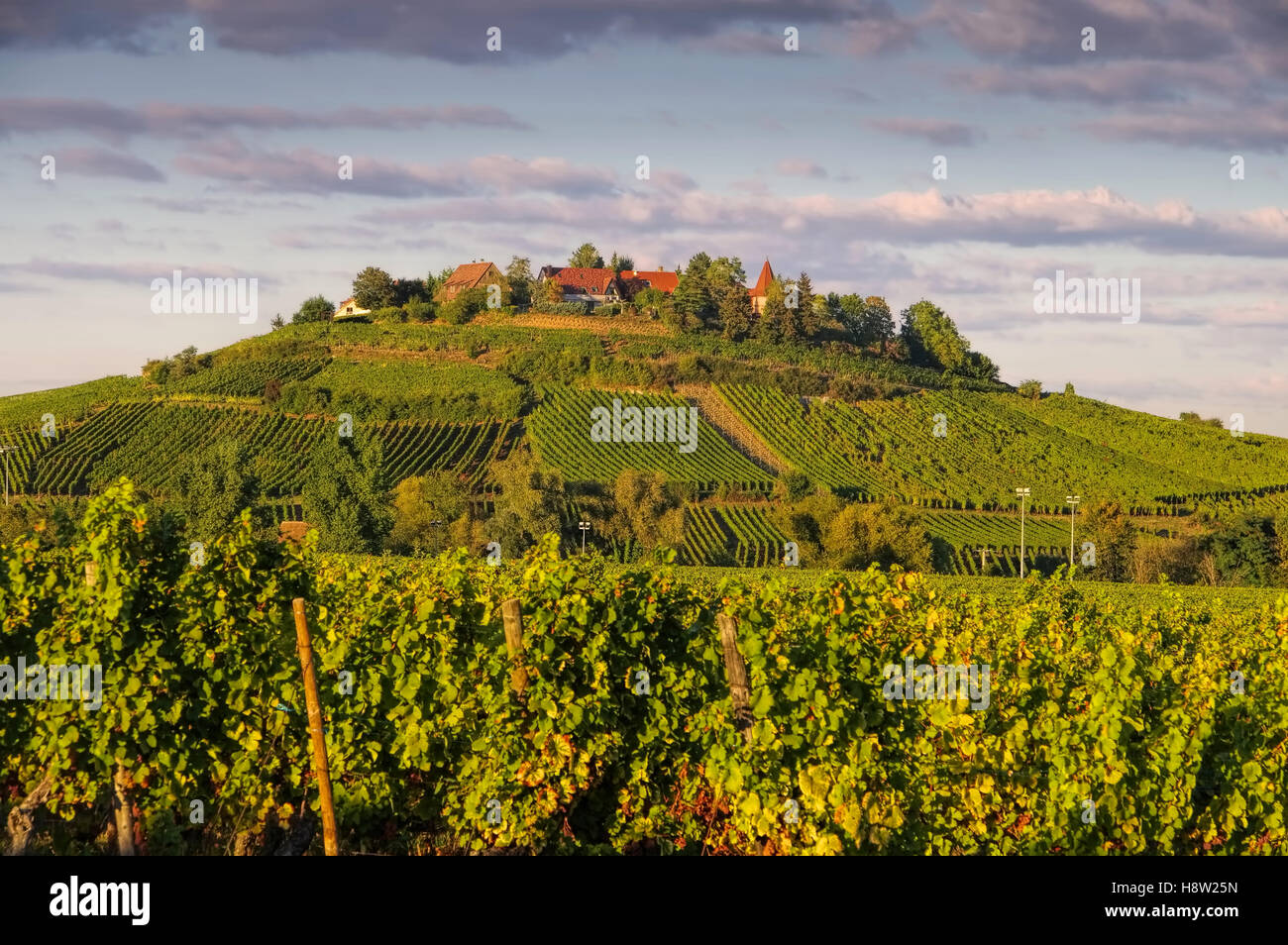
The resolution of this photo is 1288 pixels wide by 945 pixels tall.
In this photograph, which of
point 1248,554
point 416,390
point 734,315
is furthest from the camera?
point 734,315

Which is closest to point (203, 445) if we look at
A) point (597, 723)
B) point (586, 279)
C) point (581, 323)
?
point (581, 323)

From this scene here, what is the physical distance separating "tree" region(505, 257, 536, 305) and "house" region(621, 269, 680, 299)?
18625 millimetres

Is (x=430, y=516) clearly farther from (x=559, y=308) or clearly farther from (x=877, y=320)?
(x=877, y=320)

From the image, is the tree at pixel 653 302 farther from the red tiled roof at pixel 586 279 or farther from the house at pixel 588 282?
the red tiled roof at pixel 586 279

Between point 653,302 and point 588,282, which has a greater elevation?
point 588,282

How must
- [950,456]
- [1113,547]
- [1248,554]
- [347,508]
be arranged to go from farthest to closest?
1. [950,456]
2. [1113,547]
3. [1248,554]
4. [347,508]

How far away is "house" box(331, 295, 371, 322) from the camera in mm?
128250

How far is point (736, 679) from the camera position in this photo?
8.83m

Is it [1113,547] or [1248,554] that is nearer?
[1248,554]

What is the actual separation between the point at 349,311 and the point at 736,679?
129 metres

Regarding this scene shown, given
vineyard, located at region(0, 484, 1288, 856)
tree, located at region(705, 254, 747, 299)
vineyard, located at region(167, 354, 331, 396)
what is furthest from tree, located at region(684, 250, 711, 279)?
vineyard, located at region(0, 484, 1288, 856)

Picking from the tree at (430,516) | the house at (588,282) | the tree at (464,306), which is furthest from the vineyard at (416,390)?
the house at (588,282)

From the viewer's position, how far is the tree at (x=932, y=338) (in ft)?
449
